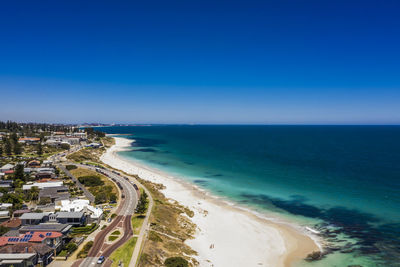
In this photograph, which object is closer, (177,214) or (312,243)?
(312,243)

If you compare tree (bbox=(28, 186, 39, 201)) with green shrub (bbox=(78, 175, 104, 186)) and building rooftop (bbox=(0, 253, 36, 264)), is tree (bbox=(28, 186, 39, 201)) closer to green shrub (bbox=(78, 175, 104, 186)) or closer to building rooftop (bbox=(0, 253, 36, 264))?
green shrub (bbox=(78, 175, 104, 186))

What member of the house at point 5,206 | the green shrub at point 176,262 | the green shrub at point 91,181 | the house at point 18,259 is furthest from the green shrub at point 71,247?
the green shrub at point 91,181

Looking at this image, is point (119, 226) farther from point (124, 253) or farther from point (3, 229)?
point (3, 229)

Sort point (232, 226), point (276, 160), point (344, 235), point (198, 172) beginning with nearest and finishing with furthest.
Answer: point (344, 235), point (232, 226), point (198, 172), point (276, 160)

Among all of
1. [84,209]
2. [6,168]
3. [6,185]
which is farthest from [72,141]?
[84,209]

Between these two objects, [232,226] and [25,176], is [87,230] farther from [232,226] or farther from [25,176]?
[25,176]

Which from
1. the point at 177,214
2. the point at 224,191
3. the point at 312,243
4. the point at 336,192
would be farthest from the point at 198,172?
the point at 312,243
